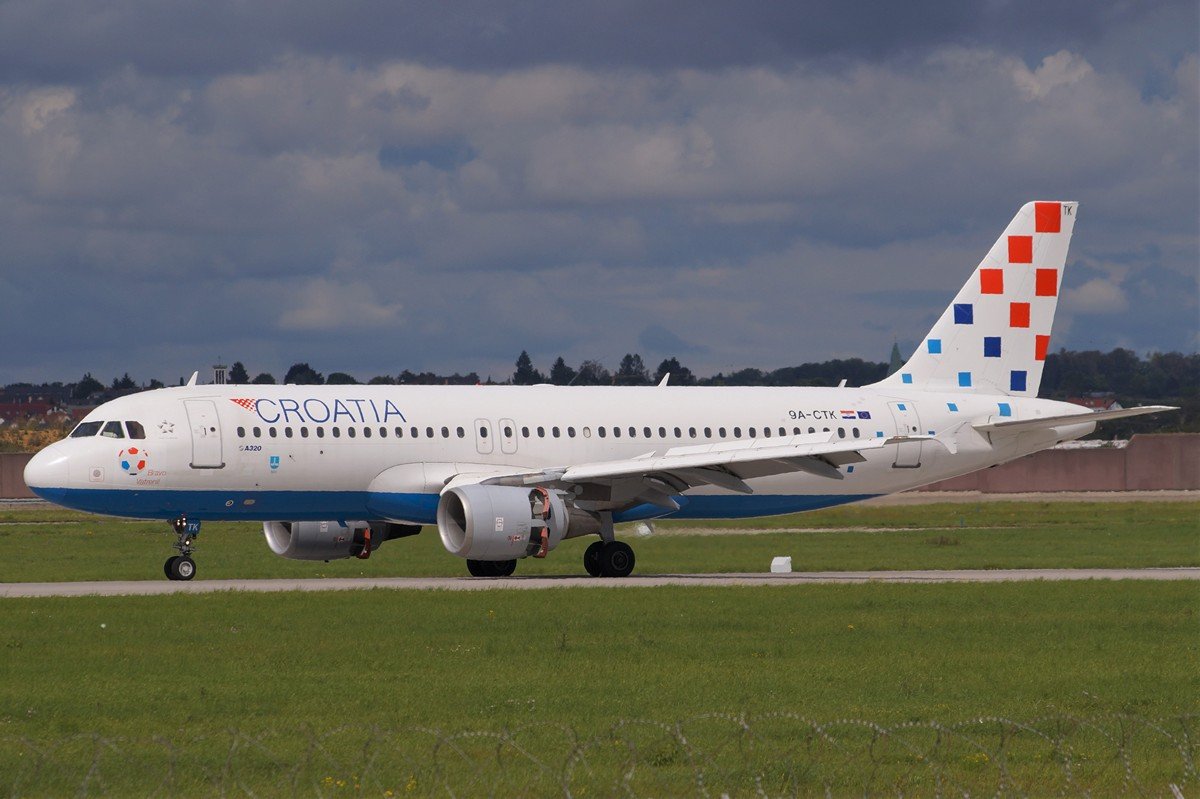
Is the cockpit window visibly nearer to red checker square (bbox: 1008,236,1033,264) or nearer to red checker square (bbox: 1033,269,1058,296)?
red checker square (bbox: 1008,236,1033,264)

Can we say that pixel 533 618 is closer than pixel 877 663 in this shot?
No

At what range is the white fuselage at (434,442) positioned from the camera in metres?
35.3

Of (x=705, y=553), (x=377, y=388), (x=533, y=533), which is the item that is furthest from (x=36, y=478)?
(x=705, y=553)

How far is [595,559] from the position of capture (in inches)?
1496

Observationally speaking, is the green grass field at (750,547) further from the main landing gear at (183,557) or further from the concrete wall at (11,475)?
the concrete wall at (11,475)

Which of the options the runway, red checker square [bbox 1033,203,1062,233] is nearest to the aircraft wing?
the runway

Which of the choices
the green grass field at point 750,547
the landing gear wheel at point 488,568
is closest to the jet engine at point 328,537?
the green grass field at point 750,547

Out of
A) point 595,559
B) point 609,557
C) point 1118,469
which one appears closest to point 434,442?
point 595,559

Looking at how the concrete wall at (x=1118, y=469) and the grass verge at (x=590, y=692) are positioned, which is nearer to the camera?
the grass verge at (x=590, y=692)

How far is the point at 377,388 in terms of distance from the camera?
38.3 meters

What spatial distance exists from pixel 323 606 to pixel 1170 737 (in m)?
15.2

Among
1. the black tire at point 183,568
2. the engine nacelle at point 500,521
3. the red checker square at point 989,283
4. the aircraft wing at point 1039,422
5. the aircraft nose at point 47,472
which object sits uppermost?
the red checker square at point 989,283

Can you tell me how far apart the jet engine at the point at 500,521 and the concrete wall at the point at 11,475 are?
63945 millimetres

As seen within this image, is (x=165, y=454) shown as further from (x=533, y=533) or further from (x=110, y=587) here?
(x=533, y=533)
